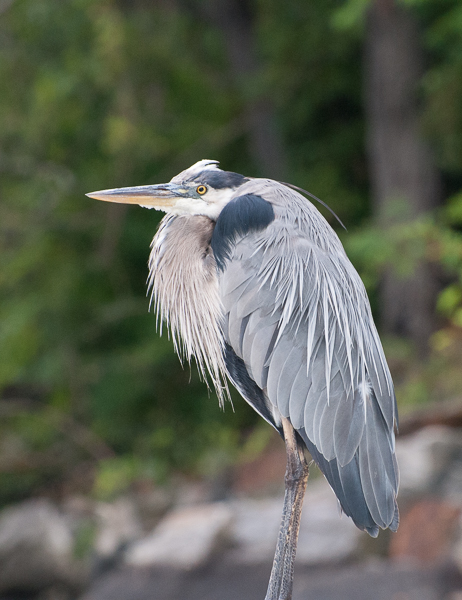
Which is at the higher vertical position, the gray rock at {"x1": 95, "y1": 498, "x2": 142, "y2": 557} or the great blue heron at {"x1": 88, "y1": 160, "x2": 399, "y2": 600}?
the great blue heron at {"x1": 88, "y1": 160, "x2": 399, "y2": 600}

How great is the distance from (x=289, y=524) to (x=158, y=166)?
7.22 meters

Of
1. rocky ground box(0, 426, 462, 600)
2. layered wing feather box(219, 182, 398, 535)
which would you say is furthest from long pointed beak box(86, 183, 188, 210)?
rocky ground box(0, 426, 462, 600)

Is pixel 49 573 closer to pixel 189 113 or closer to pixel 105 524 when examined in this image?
pixel 105 524

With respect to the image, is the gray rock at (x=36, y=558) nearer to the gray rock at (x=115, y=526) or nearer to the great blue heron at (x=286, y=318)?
the gray rock at (x=115, y=526)

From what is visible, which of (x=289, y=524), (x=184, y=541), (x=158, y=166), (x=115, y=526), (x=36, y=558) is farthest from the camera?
(x=158, y=166)

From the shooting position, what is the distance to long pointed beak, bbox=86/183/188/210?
289 centimetres

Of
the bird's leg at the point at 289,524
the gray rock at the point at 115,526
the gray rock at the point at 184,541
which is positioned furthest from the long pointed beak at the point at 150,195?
the gray rock at the point at 115,526

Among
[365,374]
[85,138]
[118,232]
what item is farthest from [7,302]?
[365,374]

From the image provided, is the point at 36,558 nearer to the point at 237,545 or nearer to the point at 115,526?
the point at 115,526

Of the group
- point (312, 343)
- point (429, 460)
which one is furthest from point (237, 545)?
point (312, 343)

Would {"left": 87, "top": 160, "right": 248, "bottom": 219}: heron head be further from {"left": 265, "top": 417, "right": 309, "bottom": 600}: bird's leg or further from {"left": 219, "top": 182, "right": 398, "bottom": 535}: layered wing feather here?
{"left": 265, "top": 417, "right": 309, "bottom": 600}: bird's leg

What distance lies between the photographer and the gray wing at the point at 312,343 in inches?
108

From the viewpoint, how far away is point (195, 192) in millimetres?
→ 3018

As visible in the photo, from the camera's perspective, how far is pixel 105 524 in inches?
297
